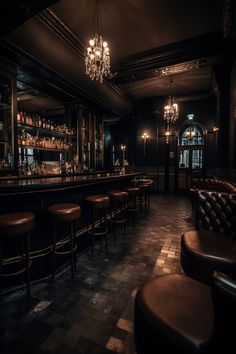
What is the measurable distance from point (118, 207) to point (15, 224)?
9.93ft

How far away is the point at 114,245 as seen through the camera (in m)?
3.29

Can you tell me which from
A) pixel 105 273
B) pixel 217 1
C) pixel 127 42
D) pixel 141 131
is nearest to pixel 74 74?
pixel 127 42

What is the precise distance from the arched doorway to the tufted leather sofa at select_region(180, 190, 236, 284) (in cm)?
677

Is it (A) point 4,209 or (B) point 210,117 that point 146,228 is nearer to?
(A) point 4,209

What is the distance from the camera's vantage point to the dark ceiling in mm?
3324

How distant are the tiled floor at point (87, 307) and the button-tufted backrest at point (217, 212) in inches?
30.2

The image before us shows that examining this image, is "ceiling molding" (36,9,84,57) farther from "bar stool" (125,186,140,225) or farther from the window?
the window

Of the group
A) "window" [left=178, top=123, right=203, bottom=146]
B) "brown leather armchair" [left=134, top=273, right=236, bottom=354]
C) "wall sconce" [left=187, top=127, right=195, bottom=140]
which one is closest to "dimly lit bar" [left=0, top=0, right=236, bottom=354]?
"brown leather armchair" [left=134, top=273, right=236, bottom=354]

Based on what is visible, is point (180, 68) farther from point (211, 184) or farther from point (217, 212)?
point (217, 212)

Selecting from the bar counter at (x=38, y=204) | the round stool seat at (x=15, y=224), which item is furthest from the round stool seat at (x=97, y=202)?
the round stool seat at (x=15, y=224)

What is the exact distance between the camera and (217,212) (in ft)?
7.44

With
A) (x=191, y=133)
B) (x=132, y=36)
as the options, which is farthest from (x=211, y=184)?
(x=191, y=133)

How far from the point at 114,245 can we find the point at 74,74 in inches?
149

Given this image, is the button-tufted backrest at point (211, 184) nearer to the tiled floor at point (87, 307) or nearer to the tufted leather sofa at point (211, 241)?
the tiled floor at point (87, 307)
